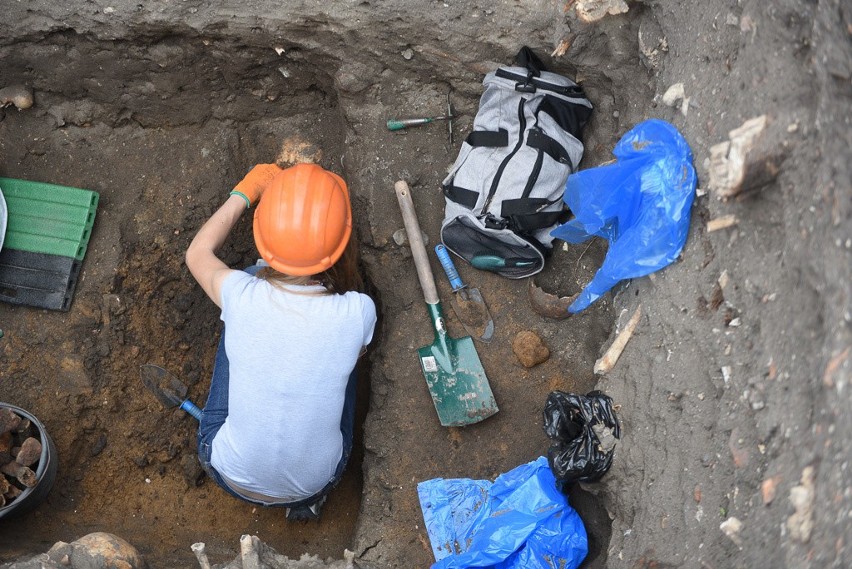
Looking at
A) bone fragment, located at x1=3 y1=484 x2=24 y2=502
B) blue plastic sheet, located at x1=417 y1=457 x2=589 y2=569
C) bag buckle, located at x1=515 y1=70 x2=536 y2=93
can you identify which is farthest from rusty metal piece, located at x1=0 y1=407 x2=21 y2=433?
bag buckle, located at x1=515 y1=70 x2=536 y2=93

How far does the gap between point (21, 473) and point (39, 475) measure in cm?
6

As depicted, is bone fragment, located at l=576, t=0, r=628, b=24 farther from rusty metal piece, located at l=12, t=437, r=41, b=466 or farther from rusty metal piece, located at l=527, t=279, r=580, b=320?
rusty metal piece, located at l=12, t=437, r=41, b=466

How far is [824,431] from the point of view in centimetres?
158

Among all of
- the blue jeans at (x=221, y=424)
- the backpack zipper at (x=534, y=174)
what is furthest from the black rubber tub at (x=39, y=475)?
the backpack zipper at (x=534, y=174)

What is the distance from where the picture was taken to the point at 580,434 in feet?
8.13

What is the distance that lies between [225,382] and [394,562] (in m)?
0.96

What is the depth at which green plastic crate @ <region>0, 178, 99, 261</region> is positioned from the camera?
3.16 m

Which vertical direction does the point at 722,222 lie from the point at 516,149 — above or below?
above

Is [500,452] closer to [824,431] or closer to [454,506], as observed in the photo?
[454,506]

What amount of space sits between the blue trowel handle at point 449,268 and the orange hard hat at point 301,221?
62cm

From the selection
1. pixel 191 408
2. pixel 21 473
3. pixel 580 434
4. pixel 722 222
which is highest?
pixel 722 222

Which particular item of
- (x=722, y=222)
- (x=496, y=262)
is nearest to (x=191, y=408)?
(x=496, y=262)

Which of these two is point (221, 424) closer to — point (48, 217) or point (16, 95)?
point (48, 217)

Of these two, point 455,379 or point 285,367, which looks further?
point 455,379
